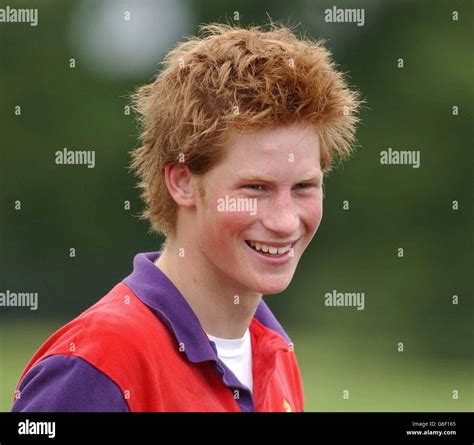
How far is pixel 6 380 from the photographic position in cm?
1155

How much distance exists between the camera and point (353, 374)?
43.8 ft

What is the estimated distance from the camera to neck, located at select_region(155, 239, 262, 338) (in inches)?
90.0

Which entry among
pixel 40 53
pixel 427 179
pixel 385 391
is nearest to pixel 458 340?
pixel 427 179

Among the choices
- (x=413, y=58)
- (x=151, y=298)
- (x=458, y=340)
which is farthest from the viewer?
(x=413, y=58)

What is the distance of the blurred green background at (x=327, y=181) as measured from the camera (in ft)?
51.7

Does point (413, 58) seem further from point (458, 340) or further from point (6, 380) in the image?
point (6, 380)

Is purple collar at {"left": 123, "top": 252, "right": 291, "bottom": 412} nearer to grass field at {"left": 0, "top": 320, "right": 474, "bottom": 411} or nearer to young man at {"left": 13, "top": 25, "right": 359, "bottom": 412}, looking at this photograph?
young man at {"left": 13, "top": 25, "right": 359, "bottom": 412}

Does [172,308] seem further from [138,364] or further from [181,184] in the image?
[181,184]

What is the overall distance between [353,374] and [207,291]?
11.4 m

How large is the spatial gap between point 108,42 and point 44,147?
2456 millimetres

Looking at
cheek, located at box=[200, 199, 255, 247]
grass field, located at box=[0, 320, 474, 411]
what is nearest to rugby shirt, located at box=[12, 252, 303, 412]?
cheek, located at box=[200, 199, 255, 247]

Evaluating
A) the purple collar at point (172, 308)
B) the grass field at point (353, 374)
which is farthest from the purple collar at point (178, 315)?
the grass field at point (353, 374)

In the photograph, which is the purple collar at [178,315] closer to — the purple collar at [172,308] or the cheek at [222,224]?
the purple collar at [172,308]
